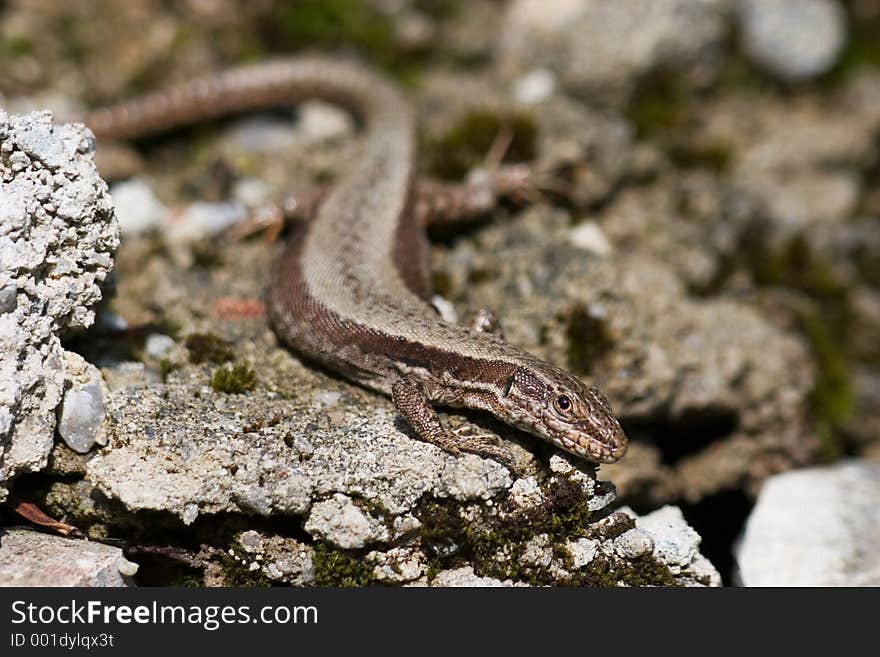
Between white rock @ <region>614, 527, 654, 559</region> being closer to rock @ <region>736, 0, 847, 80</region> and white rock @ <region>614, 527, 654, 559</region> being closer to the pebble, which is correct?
the pebble

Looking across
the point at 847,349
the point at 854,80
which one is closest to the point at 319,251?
the point at 847,349

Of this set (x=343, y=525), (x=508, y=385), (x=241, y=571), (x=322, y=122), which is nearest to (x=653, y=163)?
(x=322, y=122)

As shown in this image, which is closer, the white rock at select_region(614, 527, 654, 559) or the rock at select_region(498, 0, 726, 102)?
the white rock at select_region(614, 527, 654, 559)

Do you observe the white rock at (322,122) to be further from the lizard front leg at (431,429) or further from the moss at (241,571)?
the moss at (241,571)

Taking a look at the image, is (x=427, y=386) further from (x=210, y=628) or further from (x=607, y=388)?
(x=210, y=628)

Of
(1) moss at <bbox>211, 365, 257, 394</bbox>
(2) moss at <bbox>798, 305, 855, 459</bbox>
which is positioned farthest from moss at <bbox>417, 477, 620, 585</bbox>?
(2) moss at <bbox>798, 305, 855, 459</bbox>

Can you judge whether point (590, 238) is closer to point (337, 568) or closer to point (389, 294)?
point (389, 294)
